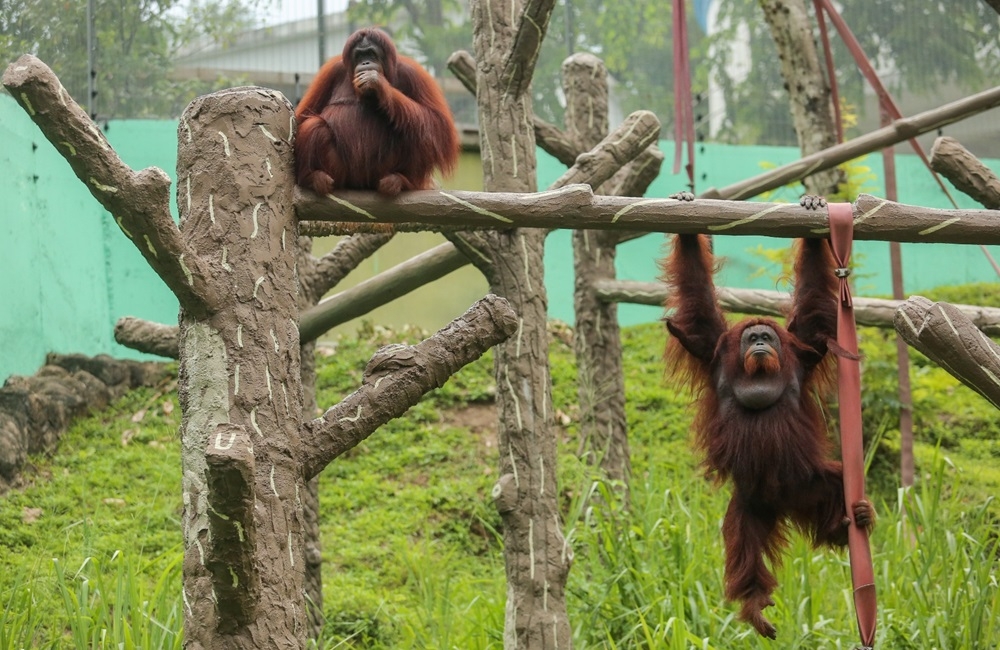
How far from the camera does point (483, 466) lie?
7531 millimetres

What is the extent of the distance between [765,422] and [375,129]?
1753 mm

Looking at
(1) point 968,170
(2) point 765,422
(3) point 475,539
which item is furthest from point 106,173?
(3) point 475,539

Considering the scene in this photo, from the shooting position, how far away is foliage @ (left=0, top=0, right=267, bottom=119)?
8070 mm

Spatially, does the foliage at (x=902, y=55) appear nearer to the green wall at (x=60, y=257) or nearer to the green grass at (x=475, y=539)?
the green grass at (x=475, y=539)

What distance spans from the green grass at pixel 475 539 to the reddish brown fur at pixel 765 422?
0.47 m

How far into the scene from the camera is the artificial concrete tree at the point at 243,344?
96.9 inches

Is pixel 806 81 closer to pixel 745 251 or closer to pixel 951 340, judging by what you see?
pixel 745 251

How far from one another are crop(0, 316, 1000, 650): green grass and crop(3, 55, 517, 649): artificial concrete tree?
3.83ft

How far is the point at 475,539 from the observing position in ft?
22.2

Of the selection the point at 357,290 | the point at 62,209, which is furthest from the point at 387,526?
the point at 62,209

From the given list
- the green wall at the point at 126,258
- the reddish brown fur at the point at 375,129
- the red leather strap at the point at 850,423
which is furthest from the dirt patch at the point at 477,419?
the red leather strap at the point at 850,423

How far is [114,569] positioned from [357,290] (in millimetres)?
1774

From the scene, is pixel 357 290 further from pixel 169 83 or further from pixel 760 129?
pixel 760 129

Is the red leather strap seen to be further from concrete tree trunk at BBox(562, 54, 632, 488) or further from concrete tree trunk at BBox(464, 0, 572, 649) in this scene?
concrete tree trunk at BBox(562, 54, 632, 488)
